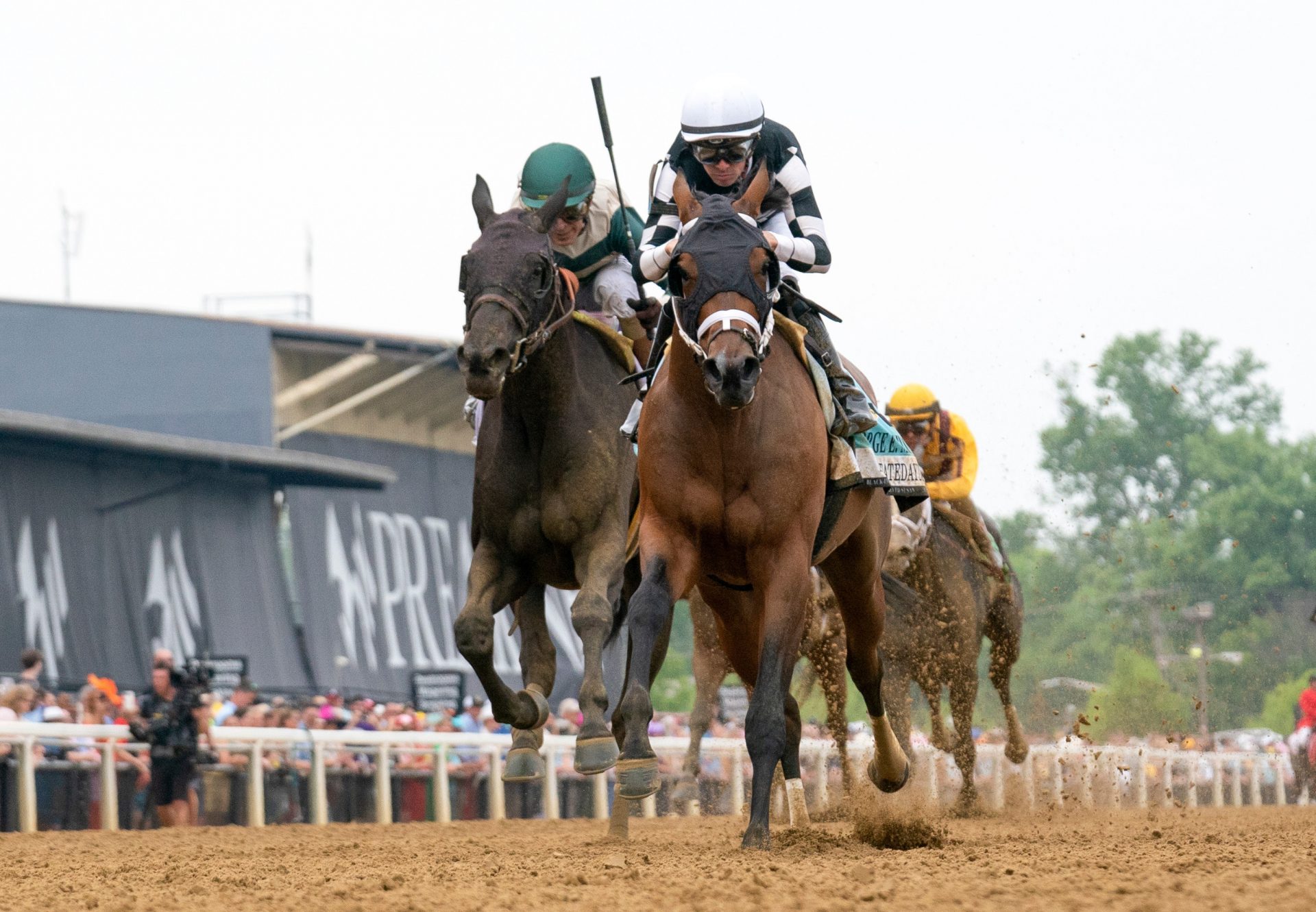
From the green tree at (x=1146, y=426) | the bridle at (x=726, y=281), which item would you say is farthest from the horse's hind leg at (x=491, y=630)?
the green tree at (x=1146, y=426)

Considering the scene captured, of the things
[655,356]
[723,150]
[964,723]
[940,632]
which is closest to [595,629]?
[655,356]

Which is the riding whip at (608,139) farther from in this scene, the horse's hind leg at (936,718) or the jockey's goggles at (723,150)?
the horse's hind leg at (936,718)

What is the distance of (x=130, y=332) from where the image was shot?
89.5 ft

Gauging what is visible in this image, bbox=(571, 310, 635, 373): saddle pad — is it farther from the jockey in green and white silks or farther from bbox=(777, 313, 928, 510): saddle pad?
bbox=(777, 313, 928, 510): saddle pad

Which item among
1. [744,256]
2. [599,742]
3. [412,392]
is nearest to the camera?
[744,256]

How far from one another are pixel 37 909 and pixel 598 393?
3758 millimetres

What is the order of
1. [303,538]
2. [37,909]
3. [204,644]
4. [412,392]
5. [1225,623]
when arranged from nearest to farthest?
[37,909] < [204,644] < [303,538] < [412,392] < [1225,623]

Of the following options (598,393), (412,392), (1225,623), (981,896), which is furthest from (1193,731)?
(981,896)

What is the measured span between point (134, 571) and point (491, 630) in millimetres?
15024

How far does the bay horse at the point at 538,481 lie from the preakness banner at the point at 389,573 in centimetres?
1594

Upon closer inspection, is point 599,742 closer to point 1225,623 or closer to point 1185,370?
point 1225,623

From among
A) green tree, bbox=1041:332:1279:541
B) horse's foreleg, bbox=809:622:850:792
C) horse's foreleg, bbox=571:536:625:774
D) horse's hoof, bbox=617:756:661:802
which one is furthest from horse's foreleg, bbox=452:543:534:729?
green tree, bbox=1041:332:1279:541

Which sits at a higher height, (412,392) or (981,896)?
(412,392)

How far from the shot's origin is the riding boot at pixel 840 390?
25.0ft
